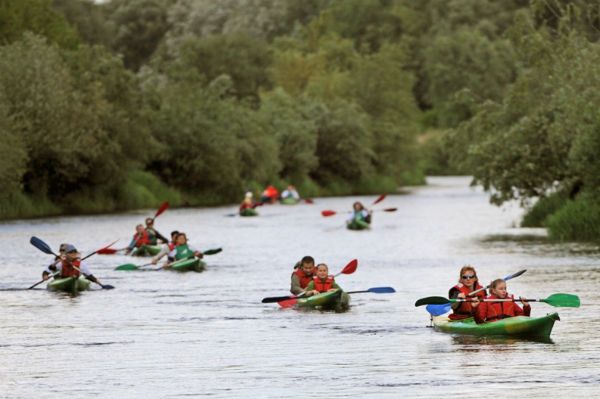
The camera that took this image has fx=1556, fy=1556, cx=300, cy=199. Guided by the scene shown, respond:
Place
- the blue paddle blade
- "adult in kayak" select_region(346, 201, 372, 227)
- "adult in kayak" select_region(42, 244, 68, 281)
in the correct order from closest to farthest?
the blue paddle blade
"adult in kayak" select_region(42, 244, 68, 281)
"adult in kayak" select_region(346, 201, 372, 227)

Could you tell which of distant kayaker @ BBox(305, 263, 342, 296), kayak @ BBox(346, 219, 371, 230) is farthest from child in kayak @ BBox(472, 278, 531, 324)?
kayak @ BBox(346, 219, 371, 230)

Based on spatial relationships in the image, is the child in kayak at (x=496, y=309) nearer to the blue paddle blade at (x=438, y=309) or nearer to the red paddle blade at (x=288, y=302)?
the blue paddle blade at (x=438, y=309)

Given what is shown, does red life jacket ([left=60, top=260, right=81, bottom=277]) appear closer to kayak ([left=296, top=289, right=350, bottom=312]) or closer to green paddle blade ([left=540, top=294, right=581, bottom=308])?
kayak ([left=296, top=289, right=350, bottom=312])

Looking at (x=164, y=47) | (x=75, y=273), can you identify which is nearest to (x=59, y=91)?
(x=75, y=273)

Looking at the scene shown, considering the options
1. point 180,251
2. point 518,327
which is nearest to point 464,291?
point 518,327

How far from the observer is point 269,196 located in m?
84.0

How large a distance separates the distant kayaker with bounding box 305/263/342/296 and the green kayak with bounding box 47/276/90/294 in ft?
20.9

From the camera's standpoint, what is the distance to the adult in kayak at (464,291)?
24.9 m

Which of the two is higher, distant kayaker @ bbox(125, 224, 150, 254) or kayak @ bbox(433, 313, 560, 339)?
distant kayaker @ bbox(125, 224, 150, 254)

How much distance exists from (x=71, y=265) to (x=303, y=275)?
6222mm

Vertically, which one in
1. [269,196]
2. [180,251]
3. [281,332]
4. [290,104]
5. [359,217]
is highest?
[290,104]

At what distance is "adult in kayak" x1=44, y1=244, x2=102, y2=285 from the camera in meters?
33.4

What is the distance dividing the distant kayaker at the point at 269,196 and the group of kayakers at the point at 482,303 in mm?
58033

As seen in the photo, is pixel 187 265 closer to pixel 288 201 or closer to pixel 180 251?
pixel 180 251
